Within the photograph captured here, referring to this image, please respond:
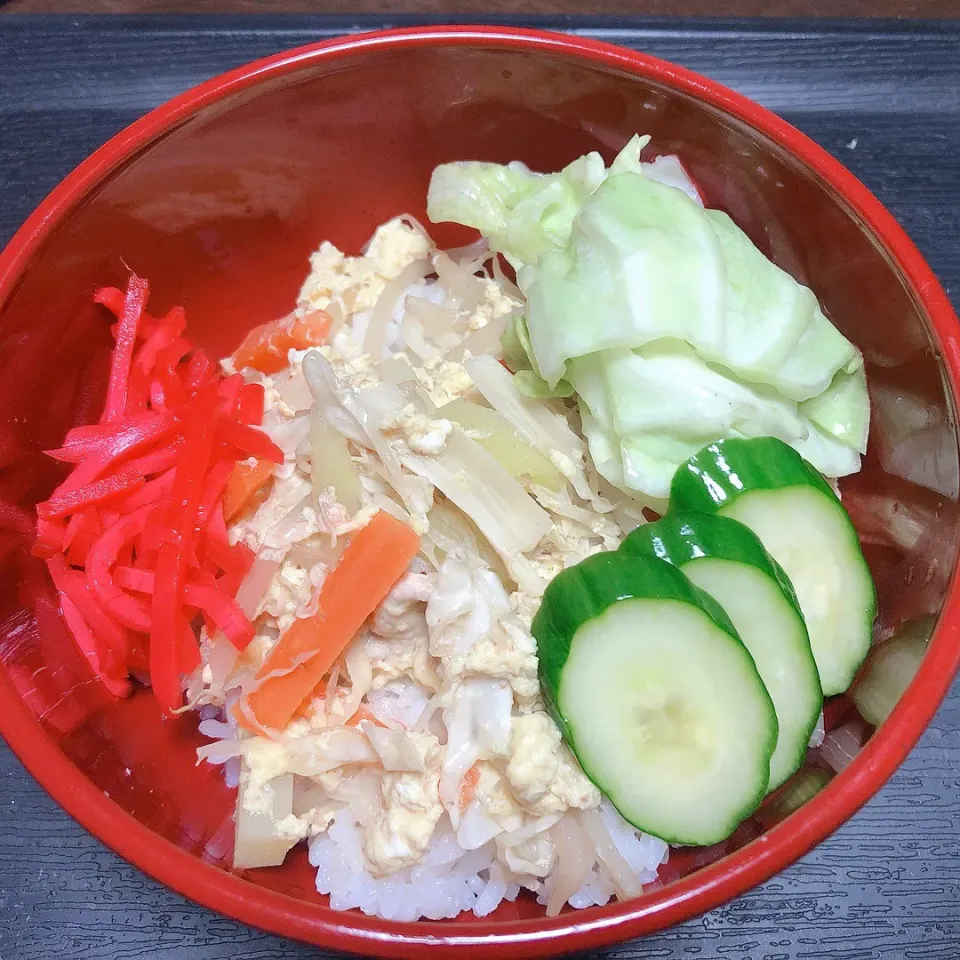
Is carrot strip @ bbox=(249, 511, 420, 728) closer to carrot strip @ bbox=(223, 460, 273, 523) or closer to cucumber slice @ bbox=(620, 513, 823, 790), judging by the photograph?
carrot strip @ bbox=(223, 460, 273, 523)

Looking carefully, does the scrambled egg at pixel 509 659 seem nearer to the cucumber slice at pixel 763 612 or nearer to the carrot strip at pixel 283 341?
the cucumber slice at pixel 763 612

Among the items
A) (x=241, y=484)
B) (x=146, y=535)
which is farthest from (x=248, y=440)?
(x=146, y=535)

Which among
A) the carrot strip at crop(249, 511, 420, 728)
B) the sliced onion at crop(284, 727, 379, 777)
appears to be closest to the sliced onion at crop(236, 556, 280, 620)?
the carrot strip at crop(249, 511, 420, 728)

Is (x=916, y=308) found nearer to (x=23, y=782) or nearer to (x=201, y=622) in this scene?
(x=201, y=622)

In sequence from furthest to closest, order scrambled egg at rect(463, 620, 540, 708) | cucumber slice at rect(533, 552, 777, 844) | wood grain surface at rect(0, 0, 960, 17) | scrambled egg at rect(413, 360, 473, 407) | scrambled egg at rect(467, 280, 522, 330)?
wood grain surface at rect(0, 0, 960, 17), scrambled egg at rect(467, 280, 522, 330), scrambled egg at rect(413, 360, 473, 407), scrambled egg at rect(463, 620, 540, 708), cucumber slice at rect(533, 552, 777, 844)

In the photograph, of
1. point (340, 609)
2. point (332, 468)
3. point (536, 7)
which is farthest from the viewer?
point (536, 7)

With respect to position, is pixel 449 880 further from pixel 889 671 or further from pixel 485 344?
pixel 485 344

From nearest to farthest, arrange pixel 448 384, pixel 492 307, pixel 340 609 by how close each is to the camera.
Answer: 1. pixel 340 609
2. pixel 448 384
3. pixel 492 307
